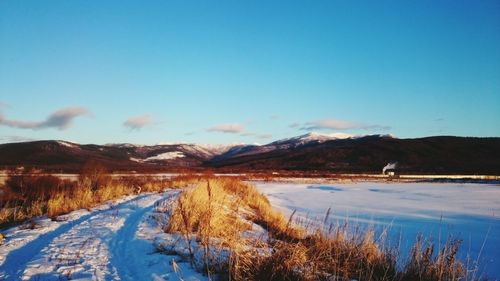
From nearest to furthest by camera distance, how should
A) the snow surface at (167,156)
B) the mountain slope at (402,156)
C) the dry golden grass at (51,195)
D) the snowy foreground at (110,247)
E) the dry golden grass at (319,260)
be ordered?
A: the dry golden grass at (319,260)
the snowy foreground at (110,247)
the dry golden grass at (51,195)
the mountain slope at (402,156)
the snow surface at (167,156)

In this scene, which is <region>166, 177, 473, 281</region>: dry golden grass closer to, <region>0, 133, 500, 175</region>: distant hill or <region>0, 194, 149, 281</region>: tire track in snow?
<region>0, 194, 149, 281</region>: tire track in snow

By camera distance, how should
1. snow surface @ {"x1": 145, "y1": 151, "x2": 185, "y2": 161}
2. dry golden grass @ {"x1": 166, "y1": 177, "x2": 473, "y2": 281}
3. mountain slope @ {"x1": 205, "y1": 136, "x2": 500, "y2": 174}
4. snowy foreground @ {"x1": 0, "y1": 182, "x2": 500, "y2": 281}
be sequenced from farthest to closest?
1. snow surface @ {"x1": 145, "y1": 151, "x2": 185, "y2": 161}
2. mountain slope @ {"x1": 205, "y1": 136, "x2": 500, "y2": 174}
3. snowy foreground @ {"x1": 0, "y1": 182, "x2": 500, "y2": 281}
4. dry golden grass @ {"x1": 166, "y1": 177, "x2": 473, "y2": 281}

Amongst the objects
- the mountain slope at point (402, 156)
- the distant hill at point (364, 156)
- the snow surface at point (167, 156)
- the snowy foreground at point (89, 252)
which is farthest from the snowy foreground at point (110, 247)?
the snow surface at point (167, 156)

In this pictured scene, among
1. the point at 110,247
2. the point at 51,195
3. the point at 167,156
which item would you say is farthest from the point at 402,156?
the point at 110,247

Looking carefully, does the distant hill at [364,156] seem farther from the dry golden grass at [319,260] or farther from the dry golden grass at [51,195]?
the dry golden grass at [319,260]

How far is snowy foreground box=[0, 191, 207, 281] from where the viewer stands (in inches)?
186

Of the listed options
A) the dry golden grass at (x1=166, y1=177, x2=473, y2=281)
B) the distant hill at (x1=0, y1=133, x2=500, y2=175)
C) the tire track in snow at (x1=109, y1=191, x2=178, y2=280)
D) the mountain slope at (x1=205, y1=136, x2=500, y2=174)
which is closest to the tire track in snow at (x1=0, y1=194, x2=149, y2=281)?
the tire track in snow at (x1=109, y1=191, x2=178, y2=280)

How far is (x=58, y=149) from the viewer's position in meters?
122

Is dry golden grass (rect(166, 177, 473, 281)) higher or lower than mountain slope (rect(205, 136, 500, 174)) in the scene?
lower

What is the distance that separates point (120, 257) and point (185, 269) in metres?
1.19

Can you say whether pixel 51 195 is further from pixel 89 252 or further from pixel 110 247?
pixel 89 252

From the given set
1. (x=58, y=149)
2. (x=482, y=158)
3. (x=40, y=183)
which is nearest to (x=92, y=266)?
(x=40, y=183)

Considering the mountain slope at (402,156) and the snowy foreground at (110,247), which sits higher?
the mountain slope at (402,156)

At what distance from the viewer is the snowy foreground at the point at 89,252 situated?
15.5 feet
